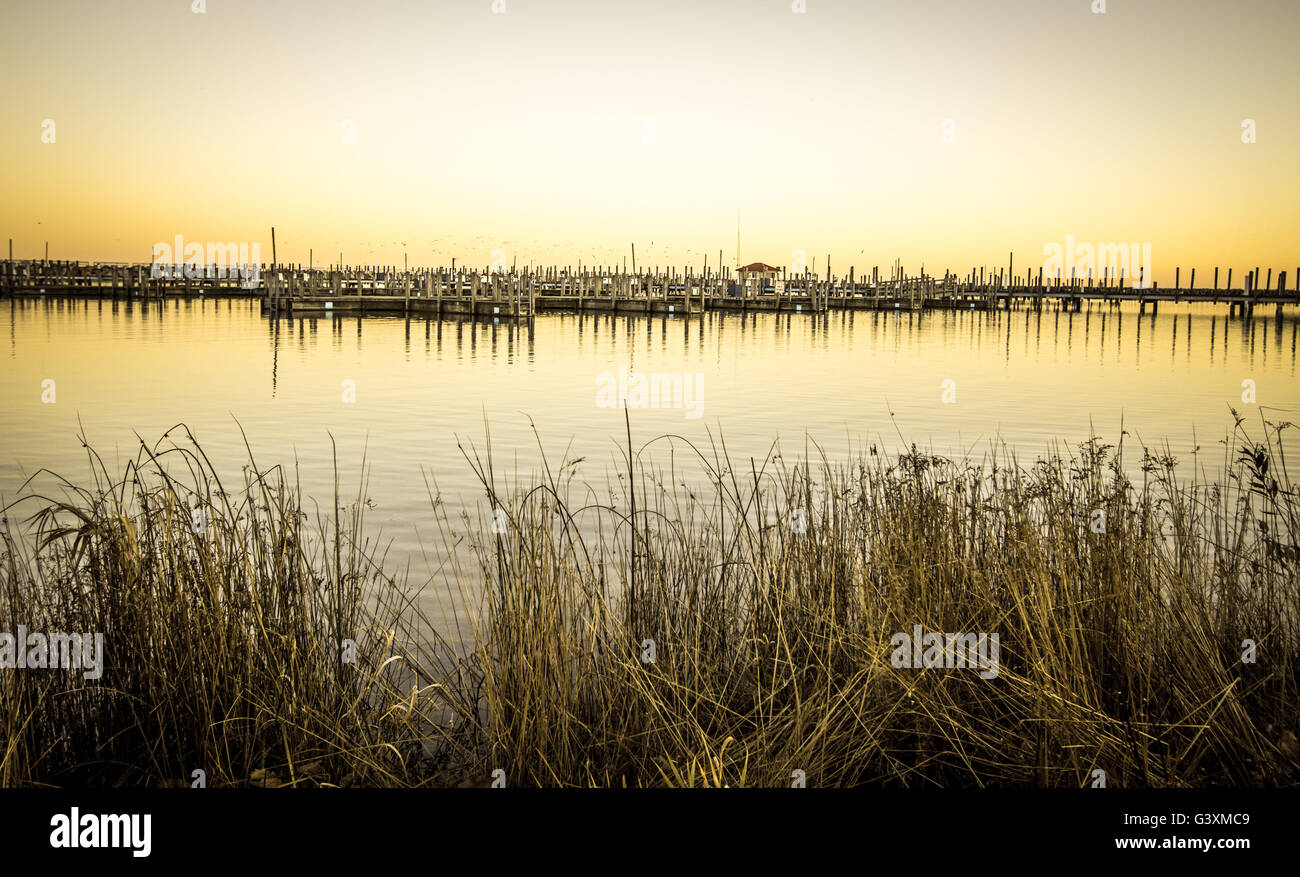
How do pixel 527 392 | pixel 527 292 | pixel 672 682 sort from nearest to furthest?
pixel 672 682 < pixel 527 392 < pixel 527 292

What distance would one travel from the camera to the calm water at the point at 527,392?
13.7 metres

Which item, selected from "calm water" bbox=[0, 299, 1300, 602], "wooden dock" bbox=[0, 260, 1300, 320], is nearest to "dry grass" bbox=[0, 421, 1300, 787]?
"calm water" bbox=[0, 299, 1300, 602]

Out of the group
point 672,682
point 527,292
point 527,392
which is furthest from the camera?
point 527,292

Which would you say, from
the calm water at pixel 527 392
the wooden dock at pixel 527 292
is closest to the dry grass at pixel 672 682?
the calm water at pixel 527 392

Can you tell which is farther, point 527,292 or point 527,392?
point 527,292

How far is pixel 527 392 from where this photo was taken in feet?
72.0

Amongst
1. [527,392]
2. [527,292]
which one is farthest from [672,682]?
[527,292]

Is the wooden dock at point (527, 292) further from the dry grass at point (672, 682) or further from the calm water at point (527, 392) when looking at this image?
the dry grass at point (672, 682)

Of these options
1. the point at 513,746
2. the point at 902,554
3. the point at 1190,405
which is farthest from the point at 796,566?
the point at 1190,405

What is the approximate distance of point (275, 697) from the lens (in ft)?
13.4

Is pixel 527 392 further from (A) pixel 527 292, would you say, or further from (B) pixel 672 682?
(A) pixel 527 292

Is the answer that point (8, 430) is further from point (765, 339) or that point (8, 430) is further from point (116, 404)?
point (765, 339)

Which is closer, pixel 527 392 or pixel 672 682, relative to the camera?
pixel 672 682

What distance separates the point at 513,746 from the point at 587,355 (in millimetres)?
28991
